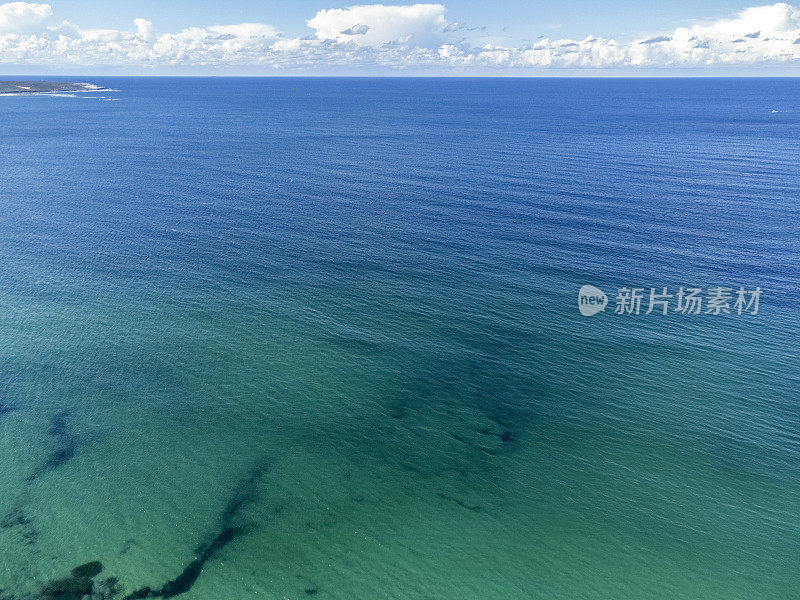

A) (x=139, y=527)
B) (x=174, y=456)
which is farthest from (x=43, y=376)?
(x=139, y=527)

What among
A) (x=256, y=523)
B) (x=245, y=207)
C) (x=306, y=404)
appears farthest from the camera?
(x=245, y=207)

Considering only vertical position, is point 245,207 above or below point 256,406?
above

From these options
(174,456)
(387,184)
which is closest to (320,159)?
(387,184)

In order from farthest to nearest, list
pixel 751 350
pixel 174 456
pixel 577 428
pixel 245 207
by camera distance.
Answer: pixel 245 207, pixel 751 350, pixel 577 428, pixel 174 456

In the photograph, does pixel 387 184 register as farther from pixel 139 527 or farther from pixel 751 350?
pixel 139 527

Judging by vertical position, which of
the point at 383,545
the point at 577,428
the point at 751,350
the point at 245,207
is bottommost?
the point at 383,545

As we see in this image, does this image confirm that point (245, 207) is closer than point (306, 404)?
No
